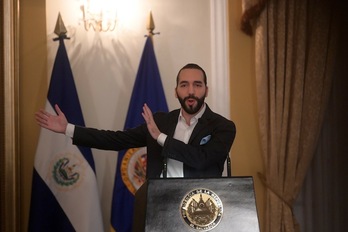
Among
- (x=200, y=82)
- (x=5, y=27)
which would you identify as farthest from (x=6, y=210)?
(x=200, y=82)

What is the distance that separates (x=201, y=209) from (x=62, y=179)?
2.17m

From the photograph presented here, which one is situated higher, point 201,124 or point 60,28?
point 60,28

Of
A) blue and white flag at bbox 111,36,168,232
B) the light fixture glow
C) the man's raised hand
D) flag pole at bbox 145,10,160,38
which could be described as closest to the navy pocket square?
the man's raised hand

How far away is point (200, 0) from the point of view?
4402 millimetres

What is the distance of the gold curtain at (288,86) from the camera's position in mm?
4094

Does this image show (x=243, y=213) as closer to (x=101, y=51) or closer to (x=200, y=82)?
(x=200, y=82)

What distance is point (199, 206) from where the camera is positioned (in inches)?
81.3

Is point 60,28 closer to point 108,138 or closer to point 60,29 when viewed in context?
point 60,29

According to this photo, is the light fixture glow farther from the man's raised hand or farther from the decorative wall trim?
the man's raised hand

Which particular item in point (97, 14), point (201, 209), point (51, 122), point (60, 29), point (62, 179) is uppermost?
point (97, 14)

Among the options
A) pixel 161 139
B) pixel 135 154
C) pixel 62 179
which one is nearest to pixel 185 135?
pixel 161 139

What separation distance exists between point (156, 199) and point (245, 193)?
349 mm

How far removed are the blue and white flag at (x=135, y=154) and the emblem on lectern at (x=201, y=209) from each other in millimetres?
2054

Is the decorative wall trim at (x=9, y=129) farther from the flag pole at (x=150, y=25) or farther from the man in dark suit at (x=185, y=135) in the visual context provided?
the man in dark suit at (x=185, y=135)
